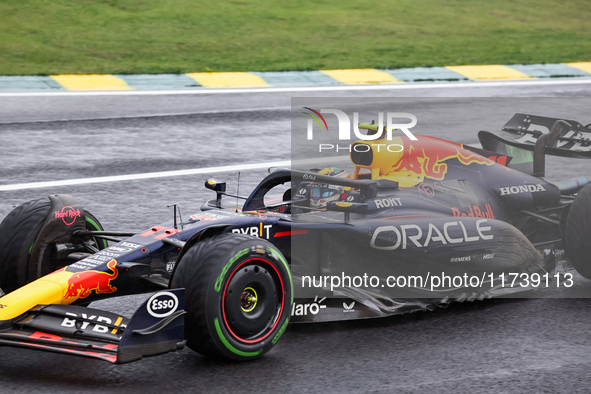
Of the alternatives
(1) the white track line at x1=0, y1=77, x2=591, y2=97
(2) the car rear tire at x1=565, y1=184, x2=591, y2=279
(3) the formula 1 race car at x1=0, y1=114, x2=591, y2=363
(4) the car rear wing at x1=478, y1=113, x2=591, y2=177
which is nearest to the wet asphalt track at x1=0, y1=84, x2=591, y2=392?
(3) the formula 1 race car at x1=0, y1=114, x2=591, y2=363

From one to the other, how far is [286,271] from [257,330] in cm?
37

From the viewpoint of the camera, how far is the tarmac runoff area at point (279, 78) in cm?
1490

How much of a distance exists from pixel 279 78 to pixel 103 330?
11.4 metres

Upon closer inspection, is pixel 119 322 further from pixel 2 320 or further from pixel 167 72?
pixel 167 72

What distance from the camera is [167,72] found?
16.0 m

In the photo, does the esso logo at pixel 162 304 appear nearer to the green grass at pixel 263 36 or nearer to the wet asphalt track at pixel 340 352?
the wet asphalt track at pixel 340 352

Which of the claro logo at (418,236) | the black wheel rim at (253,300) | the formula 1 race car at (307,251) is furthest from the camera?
the claro logo at (418,236)

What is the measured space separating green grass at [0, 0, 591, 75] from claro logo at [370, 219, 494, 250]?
1052 centimetres

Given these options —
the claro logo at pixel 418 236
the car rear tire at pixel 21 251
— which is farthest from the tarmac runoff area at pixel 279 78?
the claro logo at pixel 418 236

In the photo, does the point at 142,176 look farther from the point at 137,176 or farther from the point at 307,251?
the point at 307,251

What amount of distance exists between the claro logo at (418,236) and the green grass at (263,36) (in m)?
10.5

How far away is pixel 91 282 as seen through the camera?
5.27m

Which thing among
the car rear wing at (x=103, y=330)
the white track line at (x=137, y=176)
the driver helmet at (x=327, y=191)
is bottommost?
the car rear wing at (x=103, y=330)

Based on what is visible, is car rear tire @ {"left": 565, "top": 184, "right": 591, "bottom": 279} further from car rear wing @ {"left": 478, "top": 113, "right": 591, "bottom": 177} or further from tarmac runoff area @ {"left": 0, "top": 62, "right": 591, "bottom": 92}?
tarmac runoff area @ {"left": 0, "top": 62, "right": 591, "bottom": 92}
